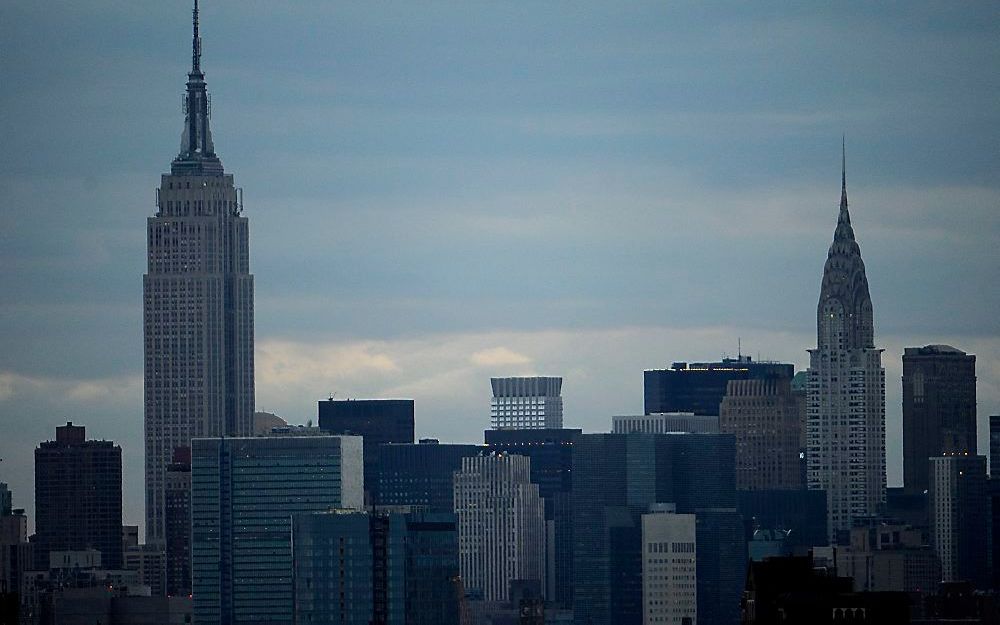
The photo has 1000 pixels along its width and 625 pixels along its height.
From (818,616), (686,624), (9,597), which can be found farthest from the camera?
(686,624)

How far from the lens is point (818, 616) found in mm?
80312

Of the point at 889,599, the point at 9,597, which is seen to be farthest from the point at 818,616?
the point at 9,597

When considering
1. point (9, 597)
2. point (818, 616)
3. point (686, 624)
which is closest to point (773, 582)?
point (818, 616)

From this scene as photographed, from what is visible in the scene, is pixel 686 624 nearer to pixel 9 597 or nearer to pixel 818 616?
pixel 9 597

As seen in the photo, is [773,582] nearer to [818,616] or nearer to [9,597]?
[818,616]

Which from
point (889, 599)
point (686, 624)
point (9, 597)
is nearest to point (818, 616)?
point (889, 599)

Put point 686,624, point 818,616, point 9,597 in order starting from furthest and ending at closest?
point 686,624 < point 9,597 < point 818,616

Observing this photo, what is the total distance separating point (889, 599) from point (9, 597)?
38466mm

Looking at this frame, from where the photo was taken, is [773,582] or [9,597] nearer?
[773,582]

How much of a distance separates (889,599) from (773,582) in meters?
3.16

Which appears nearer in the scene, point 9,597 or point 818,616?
point 818,616

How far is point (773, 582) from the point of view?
8225cm

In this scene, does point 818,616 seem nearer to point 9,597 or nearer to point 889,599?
point 889,599

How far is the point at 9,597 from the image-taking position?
109312mm
